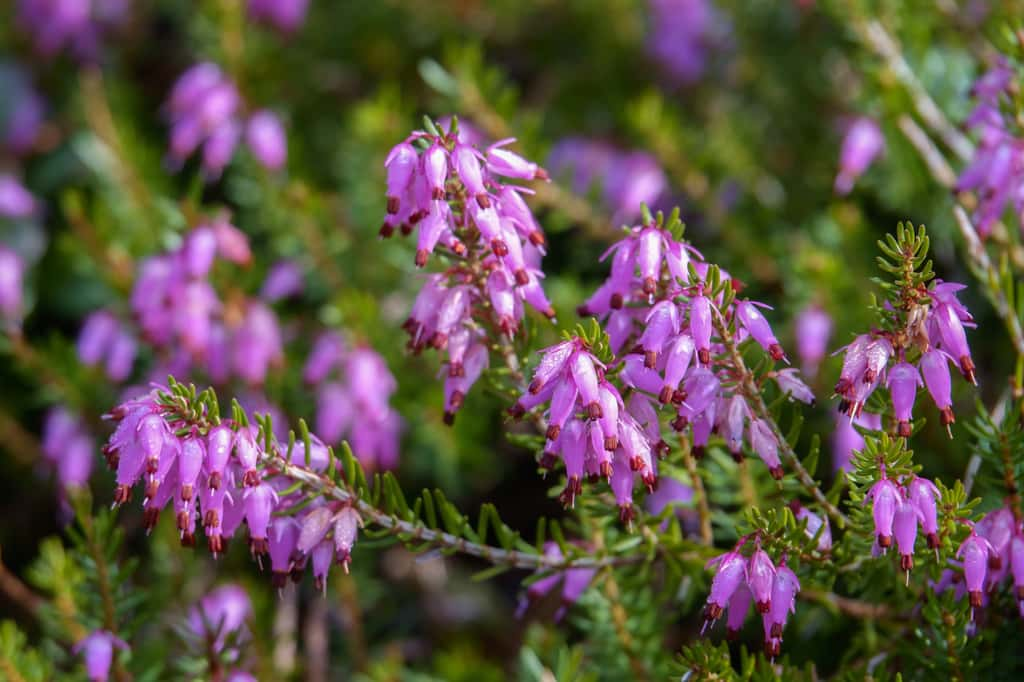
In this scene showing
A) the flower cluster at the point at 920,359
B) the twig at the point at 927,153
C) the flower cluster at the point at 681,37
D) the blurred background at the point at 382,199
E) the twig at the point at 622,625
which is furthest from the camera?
the flower cluster at the point at 681,37

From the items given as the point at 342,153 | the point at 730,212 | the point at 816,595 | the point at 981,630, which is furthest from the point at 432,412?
the point at 981,630

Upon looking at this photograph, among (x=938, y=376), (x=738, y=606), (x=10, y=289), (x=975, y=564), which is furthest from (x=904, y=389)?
(x=10, y=289)

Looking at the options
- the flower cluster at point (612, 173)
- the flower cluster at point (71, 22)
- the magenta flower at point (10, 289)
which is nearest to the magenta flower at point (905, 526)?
the flower cluster at point (612, 173)

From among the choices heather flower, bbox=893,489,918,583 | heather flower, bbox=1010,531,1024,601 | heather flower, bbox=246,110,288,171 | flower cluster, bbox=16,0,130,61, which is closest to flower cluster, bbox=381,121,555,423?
heather flower, bbox=893,489,918,583

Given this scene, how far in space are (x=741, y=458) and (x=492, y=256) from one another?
1.58 ft

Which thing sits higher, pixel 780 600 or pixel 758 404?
pixel 758 404

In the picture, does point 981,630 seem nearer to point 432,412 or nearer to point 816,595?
point 816,595

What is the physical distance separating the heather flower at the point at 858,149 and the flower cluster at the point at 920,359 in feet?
5.29

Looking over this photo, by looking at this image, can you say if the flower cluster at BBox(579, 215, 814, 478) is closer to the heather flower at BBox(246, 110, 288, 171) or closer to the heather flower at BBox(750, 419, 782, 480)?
the heather flower at BBox(750, 419, 782, 480)

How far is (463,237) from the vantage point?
1552 millimetres

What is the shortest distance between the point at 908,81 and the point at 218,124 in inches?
85.5

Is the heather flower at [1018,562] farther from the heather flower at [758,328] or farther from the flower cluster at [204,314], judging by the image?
the flower cluster at [204,314]

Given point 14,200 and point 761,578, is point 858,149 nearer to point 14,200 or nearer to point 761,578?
point 761,578

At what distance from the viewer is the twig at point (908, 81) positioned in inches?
107
